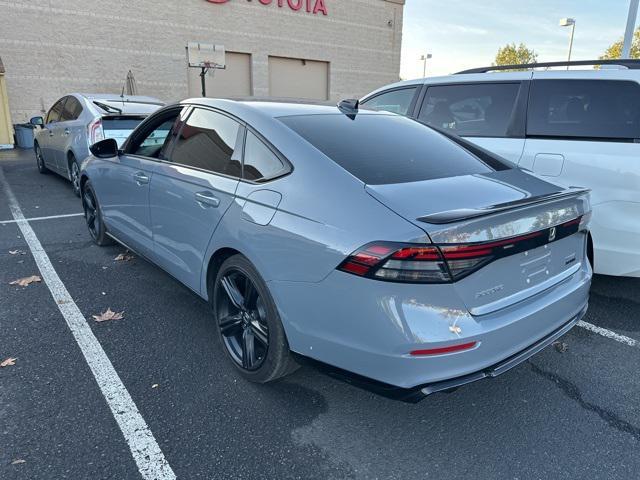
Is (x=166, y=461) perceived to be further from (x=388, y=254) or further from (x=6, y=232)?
(x=6, y=232)

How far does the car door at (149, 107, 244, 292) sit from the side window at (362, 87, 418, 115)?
2648mm

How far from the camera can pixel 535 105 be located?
4.21 m

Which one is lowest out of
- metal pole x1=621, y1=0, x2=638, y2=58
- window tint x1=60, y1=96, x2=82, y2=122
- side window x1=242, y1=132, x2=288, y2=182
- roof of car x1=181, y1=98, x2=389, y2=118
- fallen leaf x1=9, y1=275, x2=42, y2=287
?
fallen leaf x1=9, y1=275, x2=42, y2=287

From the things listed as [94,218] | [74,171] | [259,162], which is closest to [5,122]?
[74,171]

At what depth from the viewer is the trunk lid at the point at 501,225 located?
1.95m

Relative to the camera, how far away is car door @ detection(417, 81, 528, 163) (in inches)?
169

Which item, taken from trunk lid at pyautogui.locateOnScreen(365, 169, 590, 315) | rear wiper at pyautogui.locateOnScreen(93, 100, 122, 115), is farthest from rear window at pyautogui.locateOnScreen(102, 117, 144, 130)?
trunk lid at pyautogui.locateOnScreen(365, 169, 590, 315)

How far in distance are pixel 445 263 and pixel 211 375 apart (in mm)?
1696

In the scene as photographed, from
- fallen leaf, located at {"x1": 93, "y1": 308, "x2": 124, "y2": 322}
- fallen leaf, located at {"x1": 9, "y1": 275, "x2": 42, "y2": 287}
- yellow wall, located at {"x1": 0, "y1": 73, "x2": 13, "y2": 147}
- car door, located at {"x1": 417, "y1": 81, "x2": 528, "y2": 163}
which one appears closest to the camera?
fallen leaf, located at {"x1": 93, "y1": 308, "x2": 124, "y2": 322}

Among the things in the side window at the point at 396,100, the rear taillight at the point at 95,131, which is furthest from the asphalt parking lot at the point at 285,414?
the rear taillight at the point at 95,131

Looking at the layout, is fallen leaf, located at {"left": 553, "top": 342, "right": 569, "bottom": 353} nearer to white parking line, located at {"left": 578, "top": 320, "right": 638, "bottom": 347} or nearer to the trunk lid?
white parking line, located at {"left": 578, "top": 320, "right": 638, "bottom": 347}

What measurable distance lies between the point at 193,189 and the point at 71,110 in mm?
6086

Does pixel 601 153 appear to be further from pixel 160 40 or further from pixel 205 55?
pixel 160 40

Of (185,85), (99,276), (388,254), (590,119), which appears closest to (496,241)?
(388,254)
